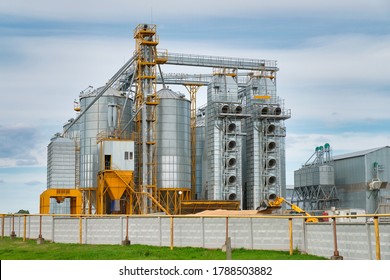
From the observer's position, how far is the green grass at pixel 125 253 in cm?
2523

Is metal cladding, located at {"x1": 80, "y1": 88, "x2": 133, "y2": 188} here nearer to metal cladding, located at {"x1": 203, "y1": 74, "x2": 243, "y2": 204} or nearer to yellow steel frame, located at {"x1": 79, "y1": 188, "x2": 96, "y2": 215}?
yellow steel frame, located at {"x1": 79, "y1": 188, "x2": 96, "y2": 215}

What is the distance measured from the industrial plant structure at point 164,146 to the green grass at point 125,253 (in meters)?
27.6

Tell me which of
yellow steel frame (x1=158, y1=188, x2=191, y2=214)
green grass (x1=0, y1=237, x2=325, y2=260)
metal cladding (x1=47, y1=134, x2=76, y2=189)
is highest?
metal cladding (x1=47, y1=134, x2=76, y2=189)

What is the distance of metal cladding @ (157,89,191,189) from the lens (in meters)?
65.1

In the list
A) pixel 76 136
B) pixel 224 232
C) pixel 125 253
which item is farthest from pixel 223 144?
pixel 125 253

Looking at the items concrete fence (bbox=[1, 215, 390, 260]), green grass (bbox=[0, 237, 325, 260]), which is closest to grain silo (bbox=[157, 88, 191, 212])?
concrete fence (bbox=[1, 215, 390, 260])

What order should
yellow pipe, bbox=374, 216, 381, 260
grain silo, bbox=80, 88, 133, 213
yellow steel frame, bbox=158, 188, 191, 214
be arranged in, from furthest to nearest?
yellow steel frame, bbox=158, 188, 191, 214, grain silo, bbox=80, 88, 133, 213, yellow pipe, bbox=374, 216, 381, 260

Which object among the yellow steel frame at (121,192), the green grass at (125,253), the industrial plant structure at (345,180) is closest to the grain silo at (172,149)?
the yellow steel frame at (121,192)

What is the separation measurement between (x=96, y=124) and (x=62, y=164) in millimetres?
6297

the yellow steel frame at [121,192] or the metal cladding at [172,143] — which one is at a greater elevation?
the metal cladding at [172,143]

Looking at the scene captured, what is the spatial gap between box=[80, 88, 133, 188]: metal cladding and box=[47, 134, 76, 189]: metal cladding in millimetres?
2635

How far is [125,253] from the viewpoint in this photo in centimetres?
2686

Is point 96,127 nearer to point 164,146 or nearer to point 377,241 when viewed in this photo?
point 164,146

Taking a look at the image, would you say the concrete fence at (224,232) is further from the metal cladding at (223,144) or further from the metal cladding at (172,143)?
the metal cladding at (223,144)
